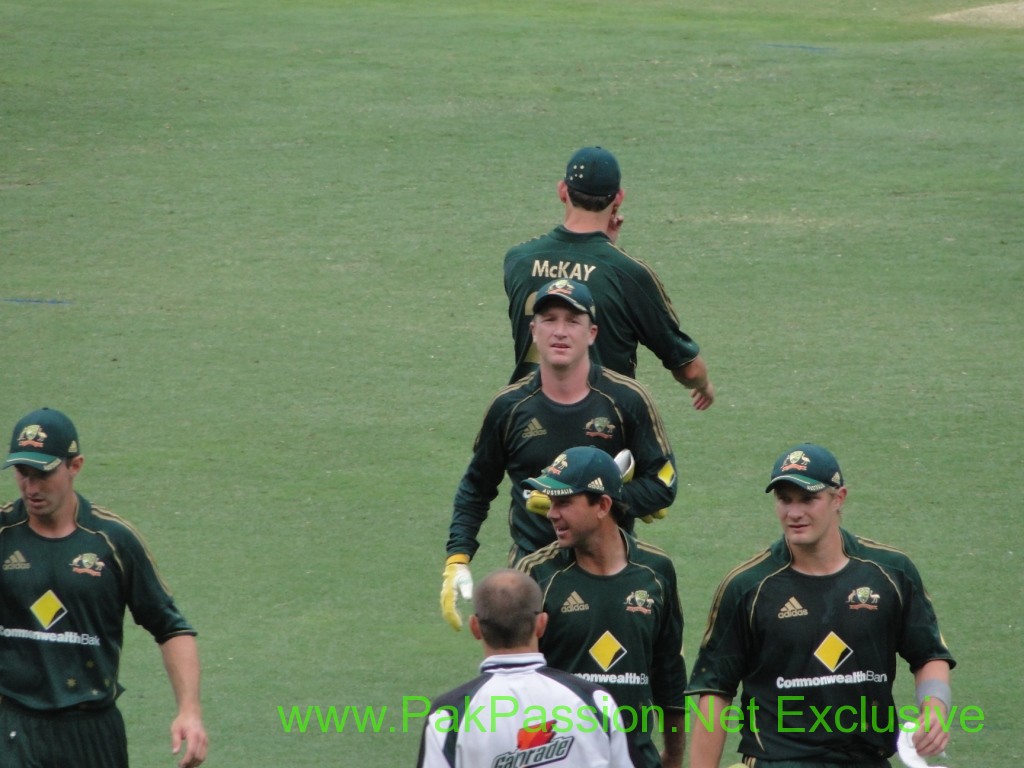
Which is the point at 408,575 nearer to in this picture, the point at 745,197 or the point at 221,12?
the point at 745,197

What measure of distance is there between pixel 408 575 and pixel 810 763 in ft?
11.4

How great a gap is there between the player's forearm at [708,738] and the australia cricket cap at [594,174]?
222 cm

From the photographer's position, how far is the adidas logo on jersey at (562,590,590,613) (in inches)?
204

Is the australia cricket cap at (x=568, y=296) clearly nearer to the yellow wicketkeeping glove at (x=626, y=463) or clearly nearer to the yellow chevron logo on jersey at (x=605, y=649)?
the yellow wicketkeeping glove at (x=626, y=463)

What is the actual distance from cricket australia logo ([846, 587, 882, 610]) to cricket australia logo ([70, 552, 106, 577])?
2.42 metres

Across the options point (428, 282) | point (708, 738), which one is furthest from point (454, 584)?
point (428, 282)

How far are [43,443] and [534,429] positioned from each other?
1706mm

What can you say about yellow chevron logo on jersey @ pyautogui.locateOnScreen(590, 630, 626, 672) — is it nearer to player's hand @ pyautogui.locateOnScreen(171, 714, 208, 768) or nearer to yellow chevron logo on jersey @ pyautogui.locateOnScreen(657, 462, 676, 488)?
yellow chevron logo on jersey @ pyautogui.locateOnScreen(657, 462, 676, 488)

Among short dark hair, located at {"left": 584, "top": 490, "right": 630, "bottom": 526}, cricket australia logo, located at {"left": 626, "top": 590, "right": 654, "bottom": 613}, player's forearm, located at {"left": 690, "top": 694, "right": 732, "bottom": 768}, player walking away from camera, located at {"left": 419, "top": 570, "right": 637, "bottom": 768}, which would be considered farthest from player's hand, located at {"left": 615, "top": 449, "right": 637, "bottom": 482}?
player walking away from camera, located at {"left": 419, "top": 570, "right": 637, "bottom": 768}

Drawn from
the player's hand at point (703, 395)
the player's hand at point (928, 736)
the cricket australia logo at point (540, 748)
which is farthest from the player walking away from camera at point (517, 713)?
the player's hand at point (703, 395)

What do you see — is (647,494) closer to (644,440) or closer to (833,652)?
(644,440)

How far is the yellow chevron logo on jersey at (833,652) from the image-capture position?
5168 mm

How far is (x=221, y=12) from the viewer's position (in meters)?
18.9

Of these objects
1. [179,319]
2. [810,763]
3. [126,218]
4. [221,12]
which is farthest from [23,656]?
[221,12]
